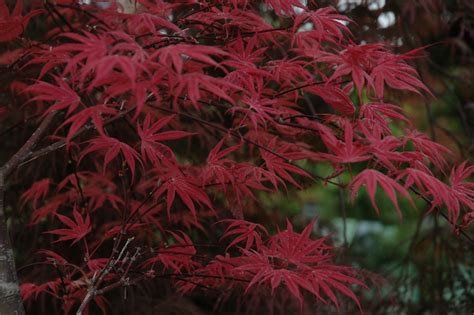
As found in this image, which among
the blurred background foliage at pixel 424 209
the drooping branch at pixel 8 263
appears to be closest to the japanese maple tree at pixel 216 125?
the drooping branch at pixel 8 263

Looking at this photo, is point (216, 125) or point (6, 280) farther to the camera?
point (216, 125)

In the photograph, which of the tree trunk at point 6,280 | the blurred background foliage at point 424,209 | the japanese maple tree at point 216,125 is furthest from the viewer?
the blurred background foliage at point 424,209

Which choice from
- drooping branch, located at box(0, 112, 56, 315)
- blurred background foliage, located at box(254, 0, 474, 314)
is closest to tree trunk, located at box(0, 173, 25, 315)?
drooping branch, located at box(0, 112, 56, 315)

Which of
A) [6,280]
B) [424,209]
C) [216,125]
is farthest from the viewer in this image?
[424,209]

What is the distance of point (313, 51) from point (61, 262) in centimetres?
72

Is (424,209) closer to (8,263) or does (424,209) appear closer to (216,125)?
(216,125)

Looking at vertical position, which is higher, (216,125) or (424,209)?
(216,125)

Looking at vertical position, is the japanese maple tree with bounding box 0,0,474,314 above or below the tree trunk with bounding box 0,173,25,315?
above

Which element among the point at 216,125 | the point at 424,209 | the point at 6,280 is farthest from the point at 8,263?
the point at 424,209

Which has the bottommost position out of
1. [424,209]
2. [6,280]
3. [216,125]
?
[424,209]

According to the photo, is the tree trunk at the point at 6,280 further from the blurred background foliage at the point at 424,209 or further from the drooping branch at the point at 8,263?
the blurred background foliage at the point at 424,209

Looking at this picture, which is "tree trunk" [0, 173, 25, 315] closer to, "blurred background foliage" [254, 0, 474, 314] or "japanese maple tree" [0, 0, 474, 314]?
"japanese maple tree" [0, 0, 474, 314]

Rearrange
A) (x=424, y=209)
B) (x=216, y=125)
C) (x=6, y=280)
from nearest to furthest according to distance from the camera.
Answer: (x=6, y=280)
(x=216, y=125)
(x=424, y=209)

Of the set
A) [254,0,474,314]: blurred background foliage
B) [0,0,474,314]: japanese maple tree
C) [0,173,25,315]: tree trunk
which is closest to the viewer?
[0,0,474,314]: japanese maple tree
